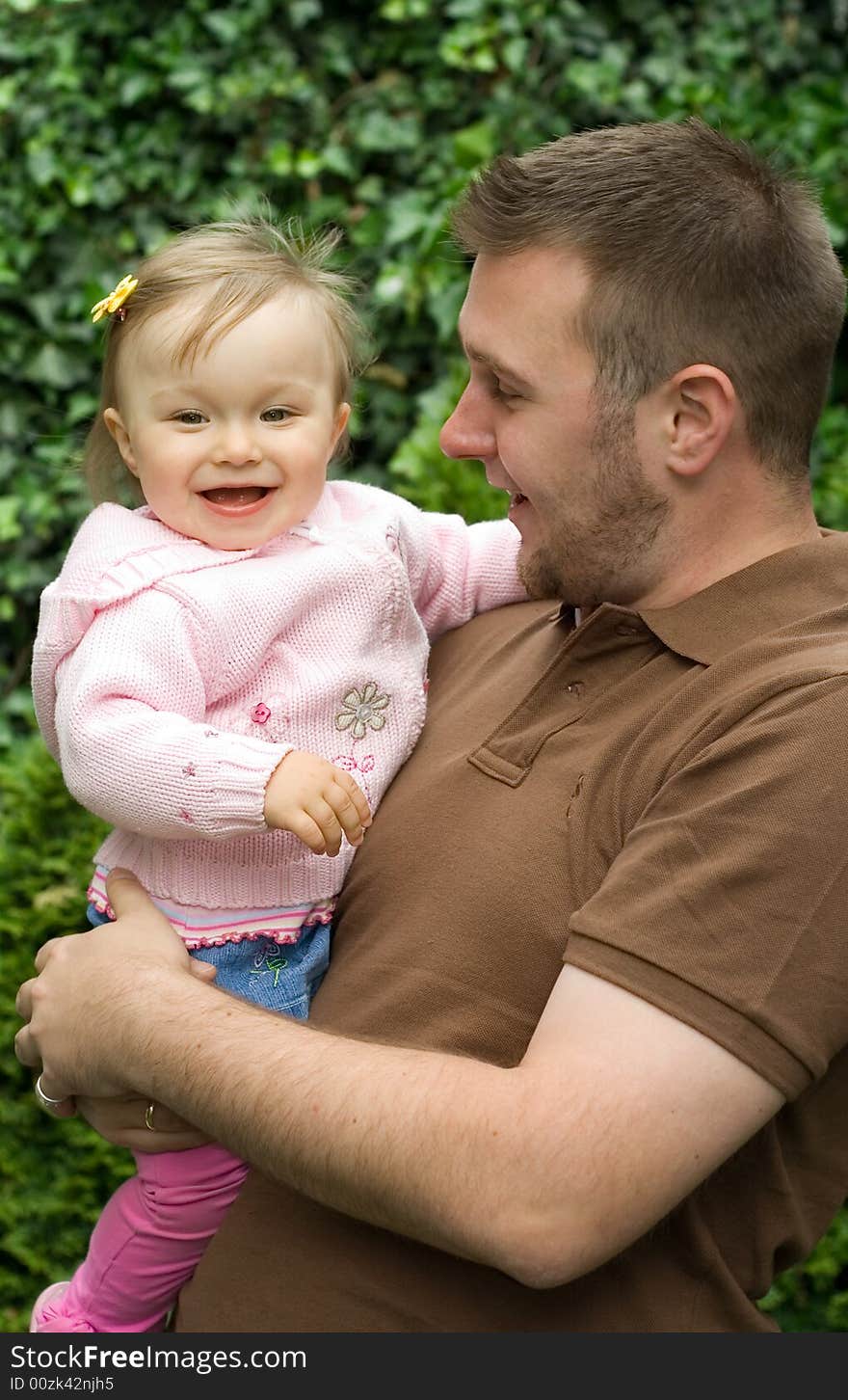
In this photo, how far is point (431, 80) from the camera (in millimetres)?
4855

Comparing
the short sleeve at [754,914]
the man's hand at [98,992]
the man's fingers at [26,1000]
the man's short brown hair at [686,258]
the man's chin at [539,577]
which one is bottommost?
the man's fingers at [26,1000]

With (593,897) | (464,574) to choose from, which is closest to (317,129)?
(464,574)

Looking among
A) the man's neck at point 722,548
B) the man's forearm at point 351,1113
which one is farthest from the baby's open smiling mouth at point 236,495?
the man's forearm at point 351,1113

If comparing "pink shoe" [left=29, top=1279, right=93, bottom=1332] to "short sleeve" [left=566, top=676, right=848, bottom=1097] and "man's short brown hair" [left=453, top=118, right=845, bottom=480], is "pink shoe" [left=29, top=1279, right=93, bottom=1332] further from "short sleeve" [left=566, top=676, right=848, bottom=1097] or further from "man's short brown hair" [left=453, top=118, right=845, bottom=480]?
"man's short brown hair" [left=453, top=118, right=845, bottom=480]

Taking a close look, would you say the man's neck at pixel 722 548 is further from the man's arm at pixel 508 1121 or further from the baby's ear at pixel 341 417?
the man's arm at pixel 508 1121

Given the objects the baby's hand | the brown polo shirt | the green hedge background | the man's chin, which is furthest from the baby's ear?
the green hedge background

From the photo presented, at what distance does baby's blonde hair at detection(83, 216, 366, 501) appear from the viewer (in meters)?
2.21

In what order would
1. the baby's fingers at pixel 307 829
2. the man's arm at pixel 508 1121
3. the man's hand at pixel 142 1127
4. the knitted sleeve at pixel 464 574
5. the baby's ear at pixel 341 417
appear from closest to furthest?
1. the man's arm at pixel 508 1121
2. the baby's fingers at pixel 307 829
3. the man's hand at pixel 142 1127
4. the baby's ear at pixel 341 417
5. the knitted sleeve at pixel 464 574

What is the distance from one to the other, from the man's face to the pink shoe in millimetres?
1282

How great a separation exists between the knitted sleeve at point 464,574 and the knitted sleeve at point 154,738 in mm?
584

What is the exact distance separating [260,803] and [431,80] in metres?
3.51

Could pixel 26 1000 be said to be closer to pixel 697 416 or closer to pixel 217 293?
pixel 217 293

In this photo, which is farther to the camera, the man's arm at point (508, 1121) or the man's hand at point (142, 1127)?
the man's hand at point (142, 1127)

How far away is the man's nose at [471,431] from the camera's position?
2334 mm
